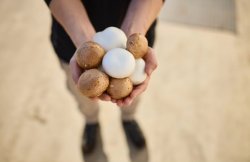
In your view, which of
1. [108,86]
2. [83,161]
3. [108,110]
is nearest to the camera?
[108,86]

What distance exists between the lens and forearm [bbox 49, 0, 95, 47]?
0.74 metres

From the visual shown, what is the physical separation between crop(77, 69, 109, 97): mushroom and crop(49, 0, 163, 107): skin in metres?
0.04

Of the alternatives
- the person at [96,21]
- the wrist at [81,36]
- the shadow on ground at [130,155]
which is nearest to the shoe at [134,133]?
the shadow on ground at [130,155]

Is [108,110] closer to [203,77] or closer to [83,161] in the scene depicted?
[83,161]

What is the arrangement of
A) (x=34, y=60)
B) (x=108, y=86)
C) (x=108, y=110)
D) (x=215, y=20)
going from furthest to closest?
(x=215, y=20) → (x=34, y=60) → (x=108, y=110) → (x=108, y=86)

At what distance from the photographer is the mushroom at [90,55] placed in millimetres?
657

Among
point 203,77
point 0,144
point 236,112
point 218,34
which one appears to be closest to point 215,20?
point 218,34

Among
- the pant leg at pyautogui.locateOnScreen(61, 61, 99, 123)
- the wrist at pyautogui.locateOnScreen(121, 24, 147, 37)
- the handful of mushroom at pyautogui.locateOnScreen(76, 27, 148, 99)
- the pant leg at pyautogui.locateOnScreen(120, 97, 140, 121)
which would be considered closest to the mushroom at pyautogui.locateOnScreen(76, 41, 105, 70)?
the handful of mushroom at pyautogui.locateOnScreen(76, 27, 148, 99)

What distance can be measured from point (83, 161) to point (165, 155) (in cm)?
28

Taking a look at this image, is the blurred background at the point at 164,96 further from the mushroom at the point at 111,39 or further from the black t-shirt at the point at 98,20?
the mushroom at the point at 111,39

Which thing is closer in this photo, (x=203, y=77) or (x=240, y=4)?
(x=203, y=77)

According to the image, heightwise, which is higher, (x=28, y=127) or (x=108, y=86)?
(x=108, y=86)

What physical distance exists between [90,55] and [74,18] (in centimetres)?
13

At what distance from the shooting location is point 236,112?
1.24 m
